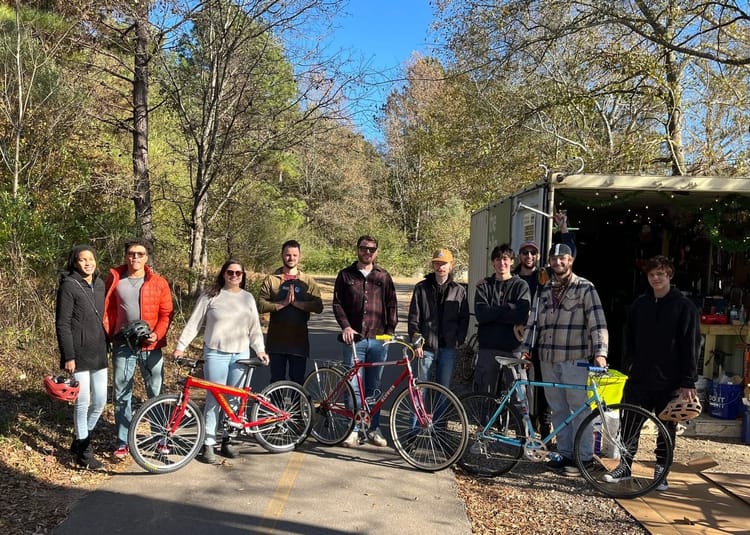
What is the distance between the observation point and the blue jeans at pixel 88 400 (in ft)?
14.6

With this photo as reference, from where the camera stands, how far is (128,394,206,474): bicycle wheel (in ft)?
14.5

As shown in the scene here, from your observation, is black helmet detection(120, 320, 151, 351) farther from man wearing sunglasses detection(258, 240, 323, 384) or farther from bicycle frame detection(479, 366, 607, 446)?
bicycle frame detection(479, 366, 607, 446)

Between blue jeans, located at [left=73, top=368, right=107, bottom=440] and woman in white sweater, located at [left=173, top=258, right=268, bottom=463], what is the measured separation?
0.59 meters

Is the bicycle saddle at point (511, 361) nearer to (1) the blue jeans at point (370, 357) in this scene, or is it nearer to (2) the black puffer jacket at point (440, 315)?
(2) the black puffer jacket at point (440, 315)

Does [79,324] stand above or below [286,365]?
above

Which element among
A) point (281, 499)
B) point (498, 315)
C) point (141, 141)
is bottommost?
point (281, 499)

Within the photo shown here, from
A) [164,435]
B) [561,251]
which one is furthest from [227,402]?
[561,251]

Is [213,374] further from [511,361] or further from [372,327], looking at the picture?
[511,361]

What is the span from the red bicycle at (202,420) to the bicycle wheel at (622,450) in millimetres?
2332

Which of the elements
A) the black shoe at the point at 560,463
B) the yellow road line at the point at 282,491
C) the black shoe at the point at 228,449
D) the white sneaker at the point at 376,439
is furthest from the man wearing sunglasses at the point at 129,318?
the black shoe at the point at 560,463

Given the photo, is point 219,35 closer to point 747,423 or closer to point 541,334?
point 541,334

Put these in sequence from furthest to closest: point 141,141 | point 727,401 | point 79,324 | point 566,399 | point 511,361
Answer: point 141,141
point 727,401
point 566,399
point 511,361
point 79,324

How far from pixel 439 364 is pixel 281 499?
1861 millimetres

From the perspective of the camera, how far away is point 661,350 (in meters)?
4.59
